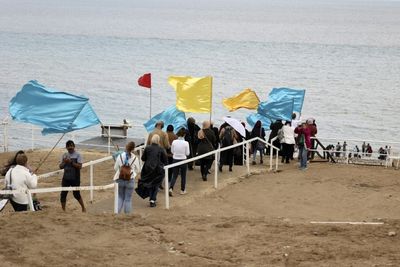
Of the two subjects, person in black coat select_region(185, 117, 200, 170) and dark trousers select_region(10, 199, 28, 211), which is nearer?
dark trousers select_region(10, 199, 28, 211)

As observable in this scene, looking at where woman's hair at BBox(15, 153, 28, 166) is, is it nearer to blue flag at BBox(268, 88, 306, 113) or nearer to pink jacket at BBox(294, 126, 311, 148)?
pink jacket at BBox(294, 126, 311, 148)

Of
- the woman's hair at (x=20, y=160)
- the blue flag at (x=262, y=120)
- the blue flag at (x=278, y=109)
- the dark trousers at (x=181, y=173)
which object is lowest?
the dark trousers at (x=181, y=173)

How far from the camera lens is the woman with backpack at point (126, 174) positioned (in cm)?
1355

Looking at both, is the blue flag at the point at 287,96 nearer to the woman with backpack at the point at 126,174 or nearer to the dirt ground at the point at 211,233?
the dirt ground at the point at 211,233

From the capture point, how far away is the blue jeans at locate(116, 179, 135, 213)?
13693 mm

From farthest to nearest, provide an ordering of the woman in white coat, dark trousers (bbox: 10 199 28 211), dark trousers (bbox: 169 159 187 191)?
1. dark trousers (bbox: 169 159 187 191)
2. dark trousers (bbox: 10 199 28 211)
3. the woman in white coat

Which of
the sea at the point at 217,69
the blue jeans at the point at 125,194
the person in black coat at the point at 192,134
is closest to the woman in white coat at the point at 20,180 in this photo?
the blue jeans at the point at 125,194

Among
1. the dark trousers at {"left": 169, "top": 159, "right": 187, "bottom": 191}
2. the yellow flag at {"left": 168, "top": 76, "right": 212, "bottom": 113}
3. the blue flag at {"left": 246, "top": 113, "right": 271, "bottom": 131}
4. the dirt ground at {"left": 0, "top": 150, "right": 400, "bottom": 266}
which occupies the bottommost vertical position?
the dirt ground at {"left": 0, "top": 150, "right": 400, "bottom": 266}

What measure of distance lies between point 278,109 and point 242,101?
4.49 ft

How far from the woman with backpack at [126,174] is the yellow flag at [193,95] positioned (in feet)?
20.1

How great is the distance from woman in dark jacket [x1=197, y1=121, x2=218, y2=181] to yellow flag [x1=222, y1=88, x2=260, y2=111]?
5265 millimetres

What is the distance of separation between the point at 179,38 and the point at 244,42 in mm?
11621

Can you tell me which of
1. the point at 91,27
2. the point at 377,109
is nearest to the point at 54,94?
the point at 377,109

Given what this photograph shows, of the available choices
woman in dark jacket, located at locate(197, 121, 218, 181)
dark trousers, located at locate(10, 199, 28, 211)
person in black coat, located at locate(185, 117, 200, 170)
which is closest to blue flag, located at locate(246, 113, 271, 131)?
person in black coat, located at locate(185, 117, 200, 170)
